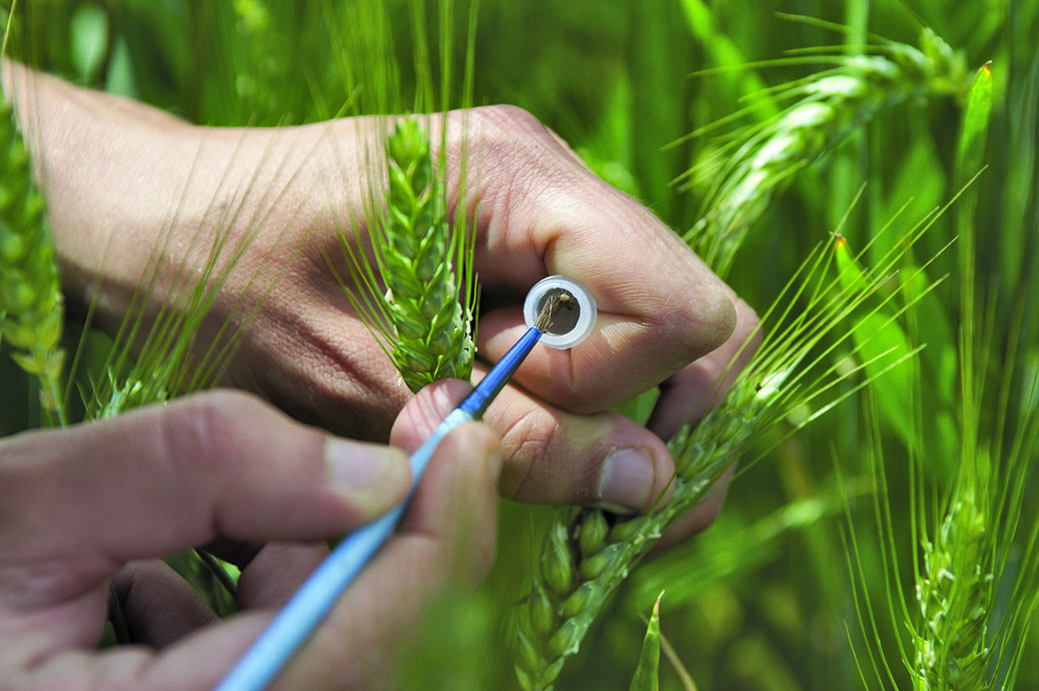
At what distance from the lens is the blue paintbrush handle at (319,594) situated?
31 centimetres

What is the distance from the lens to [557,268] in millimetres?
531

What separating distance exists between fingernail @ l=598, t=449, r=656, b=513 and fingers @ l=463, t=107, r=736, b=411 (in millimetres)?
46

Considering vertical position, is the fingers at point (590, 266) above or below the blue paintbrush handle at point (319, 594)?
above

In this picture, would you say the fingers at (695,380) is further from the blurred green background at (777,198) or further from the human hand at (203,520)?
the human hand at (203,520)

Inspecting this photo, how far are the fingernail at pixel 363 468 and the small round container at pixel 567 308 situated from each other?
0.50 feet

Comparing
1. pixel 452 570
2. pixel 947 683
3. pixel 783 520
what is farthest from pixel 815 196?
pixel 452 570

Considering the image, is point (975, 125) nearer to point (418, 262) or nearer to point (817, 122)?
point (817, 122)

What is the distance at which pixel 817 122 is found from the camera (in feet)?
2.07

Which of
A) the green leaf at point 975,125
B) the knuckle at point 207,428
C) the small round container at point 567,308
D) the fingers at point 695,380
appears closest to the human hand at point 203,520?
the knuckle at point 207,428

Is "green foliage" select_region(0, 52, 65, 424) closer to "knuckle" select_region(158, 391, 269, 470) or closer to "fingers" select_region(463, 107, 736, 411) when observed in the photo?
"knuckle" select_region(158, 391, 269, 470)

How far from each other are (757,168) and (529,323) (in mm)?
254

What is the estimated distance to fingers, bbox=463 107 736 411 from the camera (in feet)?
1.63

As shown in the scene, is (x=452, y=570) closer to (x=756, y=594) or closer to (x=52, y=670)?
(x=52, y=670)

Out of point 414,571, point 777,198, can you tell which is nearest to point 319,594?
point 414,571
